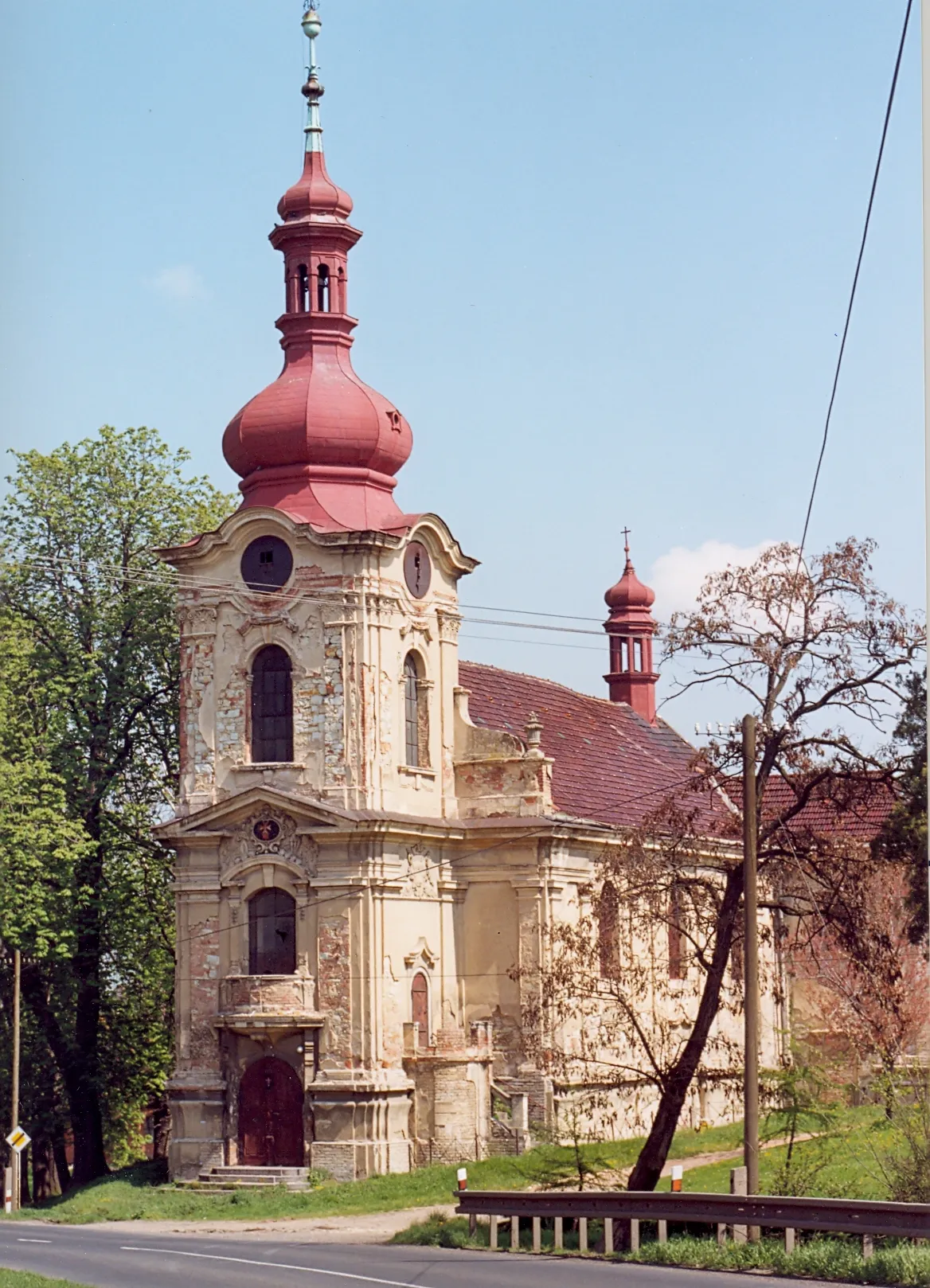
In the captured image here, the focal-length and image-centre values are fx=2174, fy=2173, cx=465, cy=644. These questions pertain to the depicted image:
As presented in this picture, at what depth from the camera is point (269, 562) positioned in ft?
121

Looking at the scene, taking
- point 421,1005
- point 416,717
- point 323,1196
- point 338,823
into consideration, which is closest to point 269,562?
point 416,717

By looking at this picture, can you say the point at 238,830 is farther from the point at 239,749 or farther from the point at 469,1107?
the point at 469,1107

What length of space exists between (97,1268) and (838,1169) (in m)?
9.10

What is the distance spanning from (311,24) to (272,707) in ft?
56.7

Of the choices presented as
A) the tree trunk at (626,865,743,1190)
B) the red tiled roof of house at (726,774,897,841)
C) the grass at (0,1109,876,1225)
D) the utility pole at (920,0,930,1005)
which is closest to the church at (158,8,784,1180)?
the grass at (0,1109,876,1225)

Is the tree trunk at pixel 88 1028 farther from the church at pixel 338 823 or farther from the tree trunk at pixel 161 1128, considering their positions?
the tree trunk at pixel 161 1128

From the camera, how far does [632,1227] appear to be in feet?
77.6

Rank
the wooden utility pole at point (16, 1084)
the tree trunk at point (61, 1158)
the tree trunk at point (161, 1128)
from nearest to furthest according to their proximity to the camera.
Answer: the wooden utility pole at point (16, 1084), the tree trunk at point (61, 1158), the tree trunk at point (161, 1128)

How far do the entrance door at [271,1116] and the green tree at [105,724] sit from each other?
549 cm

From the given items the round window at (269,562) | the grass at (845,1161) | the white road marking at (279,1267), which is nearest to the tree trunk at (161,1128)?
the round window at (269,562)

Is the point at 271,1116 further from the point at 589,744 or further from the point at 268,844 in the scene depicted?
the point at 589,744

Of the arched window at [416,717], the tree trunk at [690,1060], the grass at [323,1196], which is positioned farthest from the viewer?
the arched window at [416,717]

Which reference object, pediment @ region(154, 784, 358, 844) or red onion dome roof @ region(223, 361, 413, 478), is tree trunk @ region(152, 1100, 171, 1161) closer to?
pediment @ region(154, 784, 358, 844)

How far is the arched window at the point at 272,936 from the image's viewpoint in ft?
119
